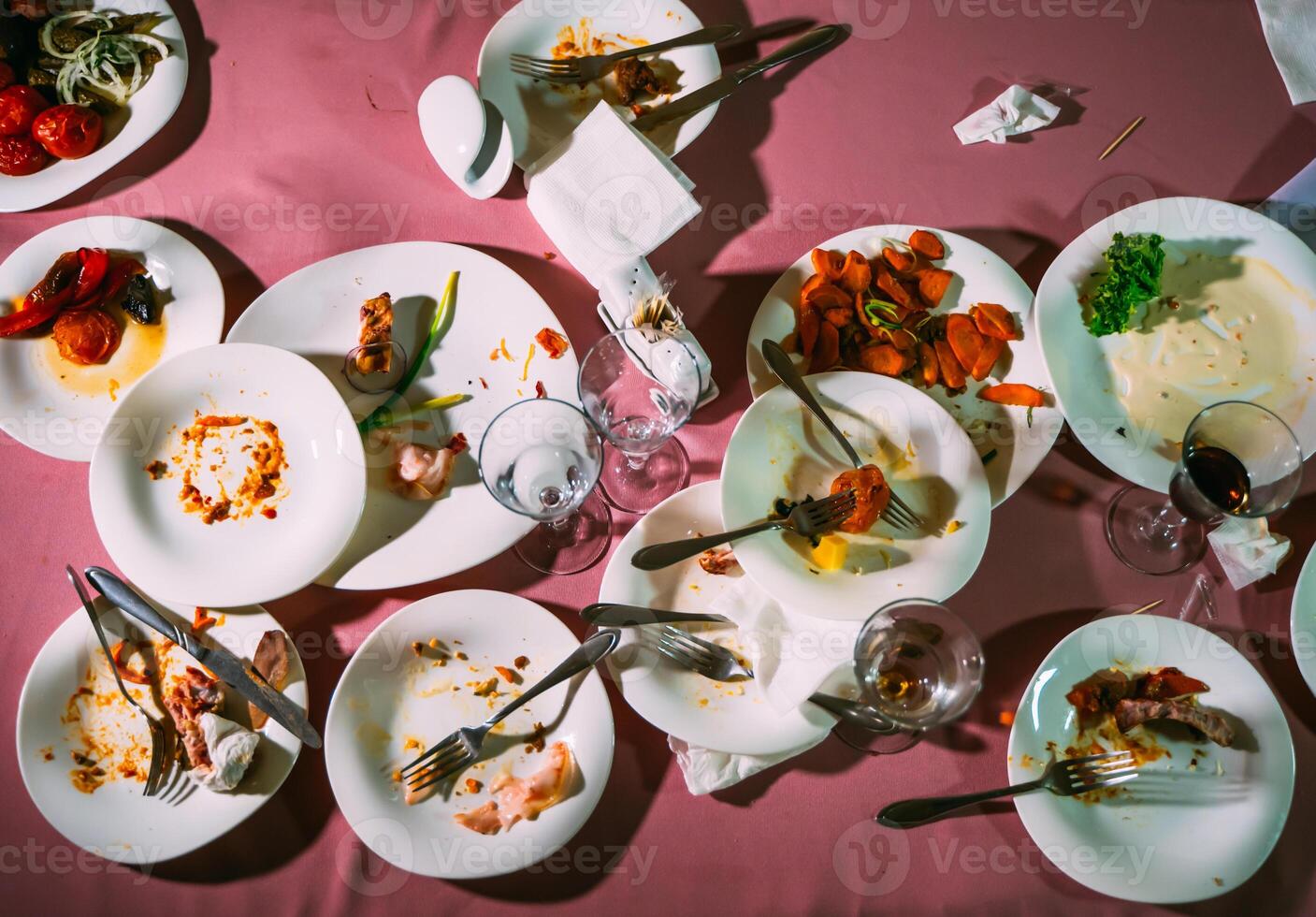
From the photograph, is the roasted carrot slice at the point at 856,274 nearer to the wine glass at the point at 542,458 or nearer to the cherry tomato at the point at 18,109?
the wine glass at the point at 542,458

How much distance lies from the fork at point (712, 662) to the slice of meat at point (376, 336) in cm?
78

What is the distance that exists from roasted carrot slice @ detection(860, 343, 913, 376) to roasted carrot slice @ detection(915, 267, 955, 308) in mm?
131

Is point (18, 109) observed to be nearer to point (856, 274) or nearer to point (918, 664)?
point (856, 274)

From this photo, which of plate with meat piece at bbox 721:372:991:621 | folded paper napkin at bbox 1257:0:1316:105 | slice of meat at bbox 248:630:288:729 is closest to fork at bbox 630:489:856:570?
plate with meat piece at bbox 721:372:991:621

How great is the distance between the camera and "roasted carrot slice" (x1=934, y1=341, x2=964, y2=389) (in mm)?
1598

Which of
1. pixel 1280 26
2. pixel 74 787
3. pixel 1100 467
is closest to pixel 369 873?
pixel 74 787

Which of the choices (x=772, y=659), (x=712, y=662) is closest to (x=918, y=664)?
(x=772, y=659)

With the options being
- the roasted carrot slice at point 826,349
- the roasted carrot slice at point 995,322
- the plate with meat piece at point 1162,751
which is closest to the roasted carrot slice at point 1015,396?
the roasted carrot slice at point 995,322

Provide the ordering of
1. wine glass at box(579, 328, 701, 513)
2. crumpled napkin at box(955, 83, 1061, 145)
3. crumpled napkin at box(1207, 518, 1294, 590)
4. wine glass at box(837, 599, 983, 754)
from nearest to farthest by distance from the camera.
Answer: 1. wine glass at box(837, 599, 983, 754)
2. wine glass at box(579, 328, 701, 513)
3. crumpled napkin at box(1207, 518, 1294, 590)
4. crumpled napkin at box(955, 83, 1061, 145)

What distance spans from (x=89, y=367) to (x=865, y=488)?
62.7 inches

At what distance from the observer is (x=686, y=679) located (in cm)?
157

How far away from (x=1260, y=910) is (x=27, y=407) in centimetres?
271

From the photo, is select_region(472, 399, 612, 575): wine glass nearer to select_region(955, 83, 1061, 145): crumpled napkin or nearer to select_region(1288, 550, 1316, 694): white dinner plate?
select_region(955, 83, 1061, 145): crumpled napkin

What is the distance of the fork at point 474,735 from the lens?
149 cm
